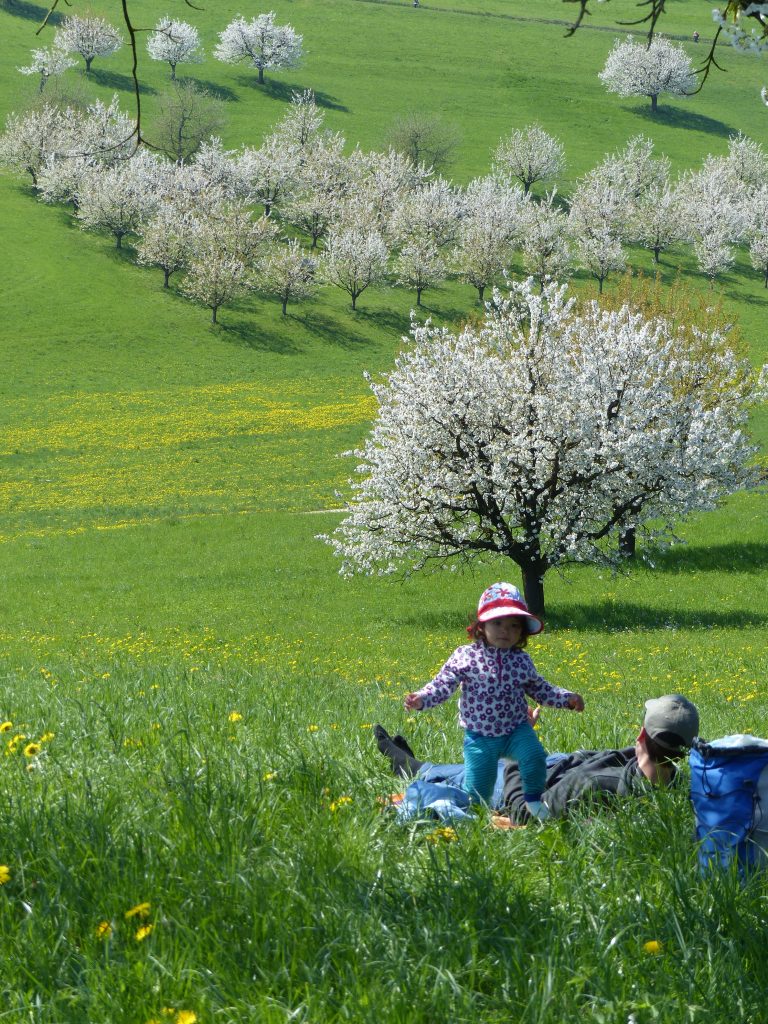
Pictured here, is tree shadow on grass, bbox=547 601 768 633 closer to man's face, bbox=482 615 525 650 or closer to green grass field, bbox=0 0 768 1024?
green grass field, bbox=0 0 768 1024

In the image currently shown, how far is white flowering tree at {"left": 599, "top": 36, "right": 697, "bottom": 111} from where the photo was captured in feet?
454

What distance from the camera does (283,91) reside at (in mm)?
134125

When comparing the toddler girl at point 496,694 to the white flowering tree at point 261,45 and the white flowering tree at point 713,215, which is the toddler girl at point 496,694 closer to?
the white flowering tree at point 713,215

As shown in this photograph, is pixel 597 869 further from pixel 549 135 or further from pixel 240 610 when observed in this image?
pixel 549 135

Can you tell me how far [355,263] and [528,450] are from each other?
64.3 metres

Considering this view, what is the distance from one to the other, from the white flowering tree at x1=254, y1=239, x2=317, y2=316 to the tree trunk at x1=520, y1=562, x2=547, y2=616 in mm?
59197

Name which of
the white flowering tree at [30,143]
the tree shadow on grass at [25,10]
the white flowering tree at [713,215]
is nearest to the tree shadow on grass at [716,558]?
the white flowering tree at [713,215]


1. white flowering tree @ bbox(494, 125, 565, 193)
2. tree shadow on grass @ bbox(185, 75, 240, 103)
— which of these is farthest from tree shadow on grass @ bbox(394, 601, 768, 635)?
tree shadow on grass @ bbox(185, 75, 240, 103)

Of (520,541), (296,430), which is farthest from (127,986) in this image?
(296,430)

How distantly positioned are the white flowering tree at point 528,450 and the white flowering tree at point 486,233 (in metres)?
65.5

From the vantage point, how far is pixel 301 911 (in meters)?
3.65

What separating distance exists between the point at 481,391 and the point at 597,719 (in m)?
16.7

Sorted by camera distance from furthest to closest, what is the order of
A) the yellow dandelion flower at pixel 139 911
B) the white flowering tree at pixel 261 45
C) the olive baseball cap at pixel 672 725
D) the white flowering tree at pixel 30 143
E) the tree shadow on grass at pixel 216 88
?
1. the white flowering tree at pixel 261 45
2. the tree shadow on grass at pixel 216 88
3. the white flowering tree at pixel 30 143
4. the olive baseball cap at pixel 672 725
5. the yellow dandelion flower at pixel 139 911

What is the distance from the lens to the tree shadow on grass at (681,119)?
→ 450 ft
